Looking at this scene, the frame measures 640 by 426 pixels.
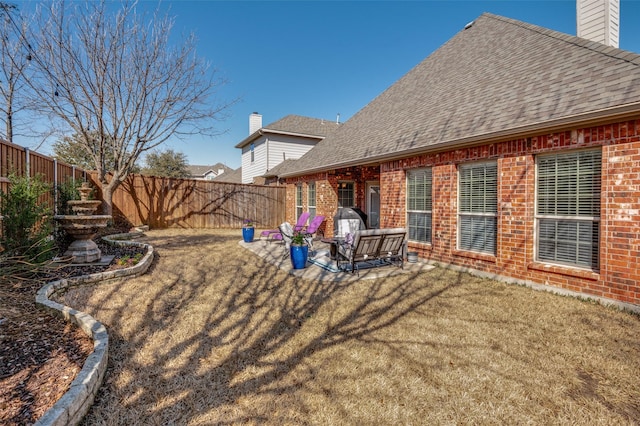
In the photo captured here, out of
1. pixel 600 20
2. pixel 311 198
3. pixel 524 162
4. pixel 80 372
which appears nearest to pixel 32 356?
pixel 80 372

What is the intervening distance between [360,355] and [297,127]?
65.6 feet

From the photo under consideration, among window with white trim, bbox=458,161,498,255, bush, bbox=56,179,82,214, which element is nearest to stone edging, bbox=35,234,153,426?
bush, bbox=56,179,82,214

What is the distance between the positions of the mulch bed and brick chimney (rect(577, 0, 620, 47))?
34.5 feet

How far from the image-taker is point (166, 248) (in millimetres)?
9055

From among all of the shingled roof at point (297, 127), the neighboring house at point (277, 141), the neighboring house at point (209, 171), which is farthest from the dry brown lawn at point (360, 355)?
the neighboring house at point (209, 171)

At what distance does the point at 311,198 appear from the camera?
43.1 ft

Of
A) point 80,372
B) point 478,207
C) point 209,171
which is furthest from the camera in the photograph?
point 209,171

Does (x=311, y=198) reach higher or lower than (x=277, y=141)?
lower

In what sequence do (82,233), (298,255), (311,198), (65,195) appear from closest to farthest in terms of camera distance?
1. (82,233)
2. (298,255)
3. (65,195)
4. (311,198)

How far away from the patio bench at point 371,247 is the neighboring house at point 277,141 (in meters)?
13.8

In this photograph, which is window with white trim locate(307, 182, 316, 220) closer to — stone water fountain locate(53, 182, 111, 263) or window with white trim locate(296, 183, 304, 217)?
window with white trim locate(296, 183, 304, 217)

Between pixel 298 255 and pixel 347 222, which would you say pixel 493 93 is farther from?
pixel 298 255

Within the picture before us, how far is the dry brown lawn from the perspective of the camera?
7.84 feet

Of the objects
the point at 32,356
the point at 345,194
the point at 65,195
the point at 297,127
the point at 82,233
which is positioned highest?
the point at 297,127
